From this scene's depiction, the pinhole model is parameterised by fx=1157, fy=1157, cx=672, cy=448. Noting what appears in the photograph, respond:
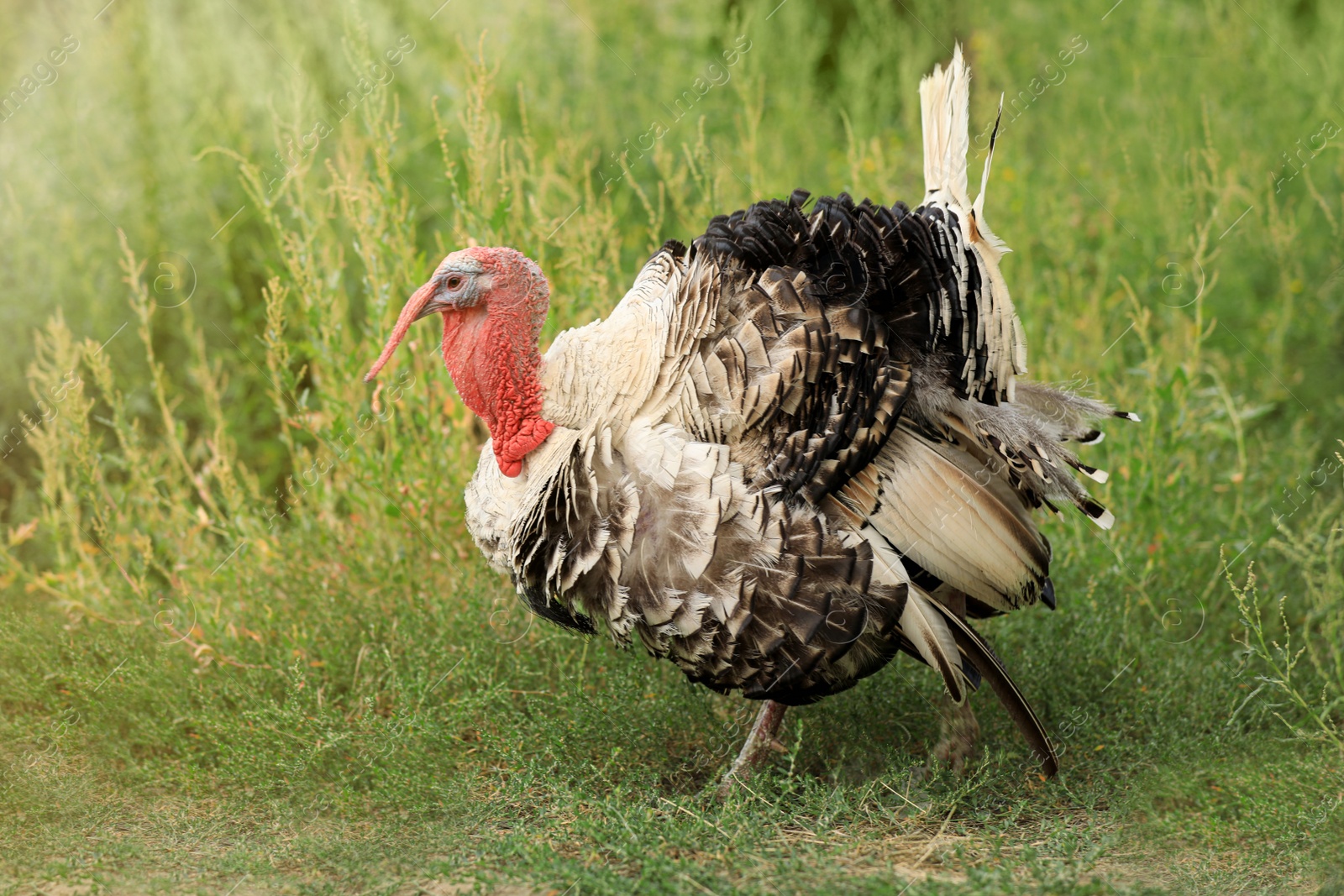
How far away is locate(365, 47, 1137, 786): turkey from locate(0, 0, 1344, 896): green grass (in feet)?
1.92

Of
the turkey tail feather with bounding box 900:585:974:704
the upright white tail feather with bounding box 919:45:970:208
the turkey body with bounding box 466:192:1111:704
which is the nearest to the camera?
the turkey body with bounding box 466:192:1111:704

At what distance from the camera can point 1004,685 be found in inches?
147

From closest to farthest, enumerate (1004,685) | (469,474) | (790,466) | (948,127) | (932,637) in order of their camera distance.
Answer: (790,466)
(932,637)
(1004,685)
(948,127)
(469,474)

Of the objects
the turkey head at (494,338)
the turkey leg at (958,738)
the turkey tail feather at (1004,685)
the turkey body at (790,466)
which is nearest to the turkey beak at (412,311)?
the turkey head at (494,338)

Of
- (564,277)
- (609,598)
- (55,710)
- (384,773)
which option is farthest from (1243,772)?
(55,710)

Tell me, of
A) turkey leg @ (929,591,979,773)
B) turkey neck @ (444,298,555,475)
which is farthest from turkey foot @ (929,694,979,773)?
Result: turkey neck @ (444,298,555,475)

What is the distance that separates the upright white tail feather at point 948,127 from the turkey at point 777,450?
31 millimetres

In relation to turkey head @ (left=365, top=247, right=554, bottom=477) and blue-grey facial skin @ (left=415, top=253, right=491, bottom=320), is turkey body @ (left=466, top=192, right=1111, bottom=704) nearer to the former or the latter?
turkey head @ (left=365, top=247, right=554, bottom=477)

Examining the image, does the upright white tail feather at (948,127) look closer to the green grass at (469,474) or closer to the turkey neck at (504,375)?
the green grass at (469,474)

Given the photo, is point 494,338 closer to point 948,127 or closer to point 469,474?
point 469,474

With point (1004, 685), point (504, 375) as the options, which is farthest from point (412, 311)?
point (1004, 685)

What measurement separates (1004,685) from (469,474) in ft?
7.75

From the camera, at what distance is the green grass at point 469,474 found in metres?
3.48

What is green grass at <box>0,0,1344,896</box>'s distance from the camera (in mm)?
3482
